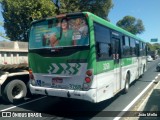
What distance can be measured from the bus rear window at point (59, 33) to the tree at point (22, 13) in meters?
16.7

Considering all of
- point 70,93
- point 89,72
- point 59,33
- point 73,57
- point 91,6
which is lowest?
point 70,93

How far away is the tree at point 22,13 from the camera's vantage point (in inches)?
994

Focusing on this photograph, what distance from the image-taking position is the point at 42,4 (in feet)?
82.8

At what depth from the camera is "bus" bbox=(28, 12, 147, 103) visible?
703cm

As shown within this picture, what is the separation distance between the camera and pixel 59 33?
7.61 meters

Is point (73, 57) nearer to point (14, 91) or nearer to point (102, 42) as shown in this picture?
point (102, 42)

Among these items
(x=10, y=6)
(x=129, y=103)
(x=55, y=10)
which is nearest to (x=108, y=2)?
(x=55, y=10)

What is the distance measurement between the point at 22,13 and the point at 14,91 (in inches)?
774

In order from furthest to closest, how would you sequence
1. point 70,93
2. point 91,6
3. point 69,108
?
1. point 91,6
2. point 69,108
3. point 70,93

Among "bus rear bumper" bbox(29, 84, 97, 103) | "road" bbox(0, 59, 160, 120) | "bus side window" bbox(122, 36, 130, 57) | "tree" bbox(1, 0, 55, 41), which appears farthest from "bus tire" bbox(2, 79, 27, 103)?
"tree" bbox(1, 0, 55, 41)

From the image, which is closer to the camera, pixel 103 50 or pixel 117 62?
pixel 103 50

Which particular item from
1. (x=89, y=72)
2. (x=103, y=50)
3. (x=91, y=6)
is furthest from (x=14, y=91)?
(x=91, y=6)

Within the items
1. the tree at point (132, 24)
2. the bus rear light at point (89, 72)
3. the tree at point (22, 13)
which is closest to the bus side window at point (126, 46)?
the bus rear light at point (89, 72)

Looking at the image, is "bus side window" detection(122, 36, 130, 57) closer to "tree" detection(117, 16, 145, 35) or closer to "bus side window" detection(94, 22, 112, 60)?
"bus side window" detection(94, 22, 112, 60)
